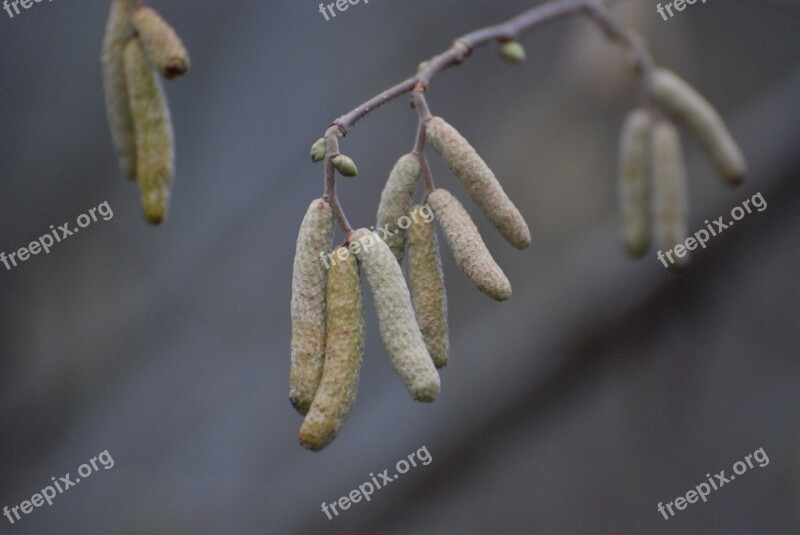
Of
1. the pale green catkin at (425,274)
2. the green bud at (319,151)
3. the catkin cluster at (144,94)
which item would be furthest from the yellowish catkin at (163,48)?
the pale green catkin at (425,274)

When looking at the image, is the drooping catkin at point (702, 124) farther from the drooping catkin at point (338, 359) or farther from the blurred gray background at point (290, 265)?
the blurred gray background at point (290, 265)

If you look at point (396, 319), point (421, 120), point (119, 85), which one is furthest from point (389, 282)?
point (119, 85)

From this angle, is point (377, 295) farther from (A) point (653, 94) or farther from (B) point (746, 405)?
(B) point (746, 405)

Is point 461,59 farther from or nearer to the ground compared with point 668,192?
farther from the ground

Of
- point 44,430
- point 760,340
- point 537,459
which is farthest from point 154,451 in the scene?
point 760,340

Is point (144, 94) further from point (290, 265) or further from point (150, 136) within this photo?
point (290, 265)
